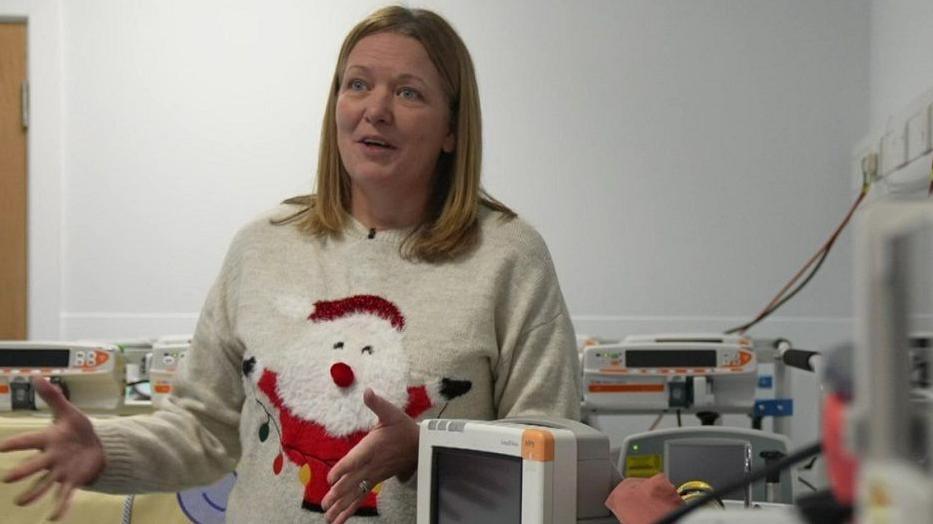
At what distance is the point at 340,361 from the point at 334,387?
0.03 metres

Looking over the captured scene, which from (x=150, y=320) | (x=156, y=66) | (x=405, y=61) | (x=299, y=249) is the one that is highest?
(x=156, y=66)

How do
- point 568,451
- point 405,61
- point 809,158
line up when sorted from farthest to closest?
1. point 809,158
2. point 405,61
3. point 568,451

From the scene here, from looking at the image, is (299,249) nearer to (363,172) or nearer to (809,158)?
(363,172)

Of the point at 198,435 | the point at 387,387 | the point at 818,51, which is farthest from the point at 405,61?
the point at 818,51

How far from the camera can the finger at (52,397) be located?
1227mm

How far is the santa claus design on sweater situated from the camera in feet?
4.45

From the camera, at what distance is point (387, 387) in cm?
137

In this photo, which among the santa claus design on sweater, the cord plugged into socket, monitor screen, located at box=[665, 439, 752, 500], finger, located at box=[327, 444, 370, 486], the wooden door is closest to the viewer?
finger, located at box=[327, 444, 370, 486]

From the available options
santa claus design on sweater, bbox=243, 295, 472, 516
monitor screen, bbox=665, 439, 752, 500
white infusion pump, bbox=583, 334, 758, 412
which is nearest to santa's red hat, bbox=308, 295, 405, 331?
santa claus design on sweater, bbox=243, 295, 472, 516

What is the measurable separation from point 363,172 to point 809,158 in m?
3.00

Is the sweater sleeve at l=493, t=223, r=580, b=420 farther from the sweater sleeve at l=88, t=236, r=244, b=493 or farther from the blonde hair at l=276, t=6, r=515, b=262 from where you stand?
the sweater sleeve at l=88, t=236, r=244, b=493

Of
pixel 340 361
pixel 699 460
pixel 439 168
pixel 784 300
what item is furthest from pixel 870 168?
pixel 340 361

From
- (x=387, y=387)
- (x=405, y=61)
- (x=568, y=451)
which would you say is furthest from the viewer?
(x=405, y=61)

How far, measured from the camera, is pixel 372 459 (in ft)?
3.95
